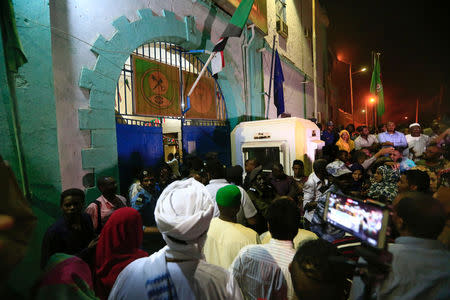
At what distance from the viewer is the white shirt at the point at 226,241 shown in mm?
2037

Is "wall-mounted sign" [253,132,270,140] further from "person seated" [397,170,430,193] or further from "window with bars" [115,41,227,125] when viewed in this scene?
"person seated" [397,170,430,193]

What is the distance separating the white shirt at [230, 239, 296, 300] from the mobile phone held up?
461 millimetres

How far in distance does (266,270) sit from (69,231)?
2.07m

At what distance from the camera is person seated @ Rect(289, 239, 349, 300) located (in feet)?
4.02

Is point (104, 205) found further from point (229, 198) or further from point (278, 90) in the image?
point (278, 90)

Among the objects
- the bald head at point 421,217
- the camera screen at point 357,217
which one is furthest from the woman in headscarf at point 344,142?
the camera screen at point 357,217

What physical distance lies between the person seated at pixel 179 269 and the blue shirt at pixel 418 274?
83 centimetres

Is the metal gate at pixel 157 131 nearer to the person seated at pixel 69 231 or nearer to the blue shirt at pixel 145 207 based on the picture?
the blue shirt at pixel 145 207

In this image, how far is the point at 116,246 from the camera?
5.90ft

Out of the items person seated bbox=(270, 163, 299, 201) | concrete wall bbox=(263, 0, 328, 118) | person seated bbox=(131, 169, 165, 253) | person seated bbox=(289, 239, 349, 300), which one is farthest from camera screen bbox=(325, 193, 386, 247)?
concrete wall bbox=(263, 0, 328, 118)

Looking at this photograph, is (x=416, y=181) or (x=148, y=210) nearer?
(x=416, y=181)

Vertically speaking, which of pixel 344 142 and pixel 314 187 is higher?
pixel 344 142

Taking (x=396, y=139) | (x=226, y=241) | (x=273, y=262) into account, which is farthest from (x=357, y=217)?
(x=396, y=139)

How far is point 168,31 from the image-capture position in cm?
556
